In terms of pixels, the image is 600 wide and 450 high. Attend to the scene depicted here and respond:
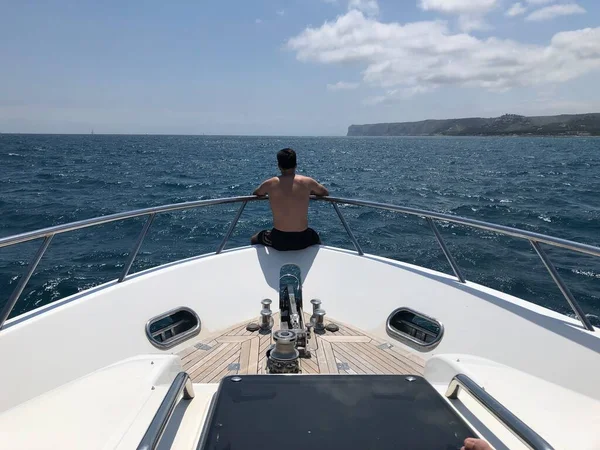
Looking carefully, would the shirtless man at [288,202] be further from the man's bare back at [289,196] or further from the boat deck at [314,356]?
the boat deck at [314,356]

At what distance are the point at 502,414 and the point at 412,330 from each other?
205cm

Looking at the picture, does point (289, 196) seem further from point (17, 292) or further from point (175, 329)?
point (17, 292)

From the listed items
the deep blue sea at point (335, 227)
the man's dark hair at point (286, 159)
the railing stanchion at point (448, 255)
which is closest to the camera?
the railing stanchion at point (448, 255)

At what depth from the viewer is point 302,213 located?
4379mm

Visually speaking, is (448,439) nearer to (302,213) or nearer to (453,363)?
(453,363)

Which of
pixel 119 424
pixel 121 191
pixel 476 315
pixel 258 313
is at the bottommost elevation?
pixel 121 191

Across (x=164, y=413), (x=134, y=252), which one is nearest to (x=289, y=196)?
(x=134, y=252)

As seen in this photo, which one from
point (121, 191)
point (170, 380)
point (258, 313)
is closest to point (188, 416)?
point (170, 380)

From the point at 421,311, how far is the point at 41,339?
274cm

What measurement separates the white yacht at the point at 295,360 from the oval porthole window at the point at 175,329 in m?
0.01

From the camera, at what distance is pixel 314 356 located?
3086mm

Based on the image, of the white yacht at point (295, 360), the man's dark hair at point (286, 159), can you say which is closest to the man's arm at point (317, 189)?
the man's dark hair at point (286, 159)

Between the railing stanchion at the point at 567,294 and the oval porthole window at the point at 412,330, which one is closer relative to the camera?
the railing stanchion at the point at 567,294

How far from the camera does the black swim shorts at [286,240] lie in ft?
14.4
